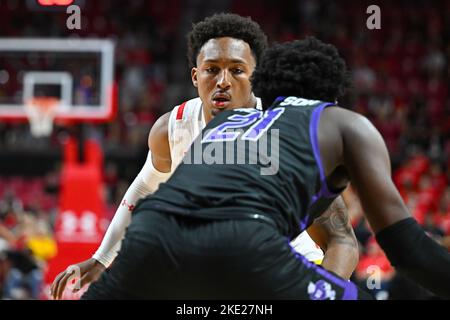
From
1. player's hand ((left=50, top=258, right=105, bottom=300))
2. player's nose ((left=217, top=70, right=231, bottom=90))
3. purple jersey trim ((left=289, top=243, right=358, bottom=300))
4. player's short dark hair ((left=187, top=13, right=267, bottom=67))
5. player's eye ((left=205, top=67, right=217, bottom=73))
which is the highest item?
player's short dark hair ((left=187, top=13, right=267, bottom=67))

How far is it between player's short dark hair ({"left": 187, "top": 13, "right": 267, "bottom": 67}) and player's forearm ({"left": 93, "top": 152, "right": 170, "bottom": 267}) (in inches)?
27.0

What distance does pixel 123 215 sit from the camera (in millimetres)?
4062

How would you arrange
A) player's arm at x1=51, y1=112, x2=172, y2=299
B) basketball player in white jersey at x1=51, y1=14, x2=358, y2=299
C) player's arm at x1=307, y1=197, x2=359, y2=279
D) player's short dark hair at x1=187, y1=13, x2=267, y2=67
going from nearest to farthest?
player's arm at x1=307, y1=197, x2=359, y2=279, player's arm at x1=51, y1=112, x2=172, y2=299, basketball player in white jersey at x1=51, y1=14, x2=358, y2=299, player's short dark hair at x1=187, y1=13, x2=267, y2=67

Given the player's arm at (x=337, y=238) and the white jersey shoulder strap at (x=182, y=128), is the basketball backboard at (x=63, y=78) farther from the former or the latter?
the player's arm at (x=337, y=238)

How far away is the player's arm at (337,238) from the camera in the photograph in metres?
3.68

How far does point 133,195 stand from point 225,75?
76 centimetres

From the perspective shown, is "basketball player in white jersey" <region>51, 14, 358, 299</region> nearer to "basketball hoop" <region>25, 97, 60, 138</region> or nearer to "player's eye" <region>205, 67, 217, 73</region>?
"player's eye" <region>205, 67, 217, 73</region>

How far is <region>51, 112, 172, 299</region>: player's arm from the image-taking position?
152 inches

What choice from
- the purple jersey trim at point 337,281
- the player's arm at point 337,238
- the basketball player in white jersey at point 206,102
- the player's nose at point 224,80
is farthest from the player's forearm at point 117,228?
the purple jersey trim at point 337,281

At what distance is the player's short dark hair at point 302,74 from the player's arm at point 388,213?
0.24 meters

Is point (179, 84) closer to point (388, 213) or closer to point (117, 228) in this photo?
point (117, 228)

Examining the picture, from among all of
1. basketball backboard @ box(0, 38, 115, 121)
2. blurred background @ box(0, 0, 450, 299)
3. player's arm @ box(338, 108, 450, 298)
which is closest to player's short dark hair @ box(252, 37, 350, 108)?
player's arm @ box(338, 108, 450, 298)
